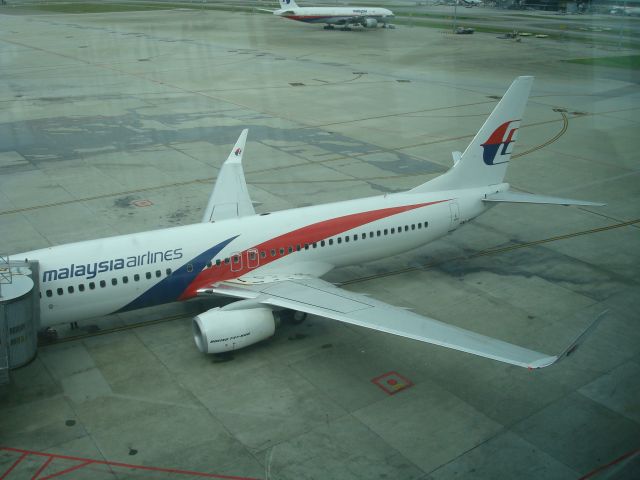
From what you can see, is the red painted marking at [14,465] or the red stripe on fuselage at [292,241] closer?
the red painted marking at [14,465]

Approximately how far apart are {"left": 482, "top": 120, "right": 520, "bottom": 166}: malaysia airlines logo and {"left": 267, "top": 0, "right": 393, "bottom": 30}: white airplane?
88.7m

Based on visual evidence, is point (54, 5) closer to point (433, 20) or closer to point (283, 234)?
point (433, 20)

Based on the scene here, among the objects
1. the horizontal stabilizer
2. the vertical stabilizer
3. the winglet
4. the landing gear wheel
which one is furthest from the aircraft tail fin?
the vertical stabilizer

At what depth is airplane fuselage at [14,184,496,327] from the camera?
23.2 metres

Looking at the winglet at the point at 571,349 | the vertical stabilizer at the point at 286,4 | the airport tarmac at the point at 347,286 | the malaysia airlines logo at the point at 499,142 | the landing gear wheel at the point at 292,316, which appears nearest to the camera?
the winglet at the point at 571,349

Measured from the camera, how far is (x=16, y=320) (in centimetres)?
1978

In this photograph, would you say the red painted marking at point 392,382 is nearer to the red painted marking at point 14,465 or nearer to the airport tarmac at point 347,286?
the airport tarmac at point 347,286

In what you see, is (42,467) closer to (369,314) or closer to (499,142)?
(369,314)

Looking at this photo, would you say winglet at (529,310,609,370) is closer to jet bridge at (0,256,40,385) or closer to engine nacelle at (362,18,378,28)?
jet bridge at (0,256,40,385)

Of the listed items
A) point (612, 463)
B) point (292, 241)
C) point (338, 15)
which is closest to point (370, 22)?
point (338, 15)

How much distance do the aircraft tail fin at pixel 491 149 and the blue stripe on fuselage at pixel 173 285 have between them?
33.2 feet

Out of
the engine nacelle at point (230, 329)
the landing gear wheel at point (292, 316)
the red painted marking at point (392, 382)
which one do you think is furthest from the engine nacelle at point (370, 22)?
the red painted marking at point (392, 382)

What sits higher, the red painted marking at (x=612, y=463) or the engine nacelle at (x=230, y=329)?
the engine nacelle at (x=230, y=329)

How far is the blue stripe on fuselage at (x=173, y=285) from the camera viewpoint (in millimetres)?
24250
